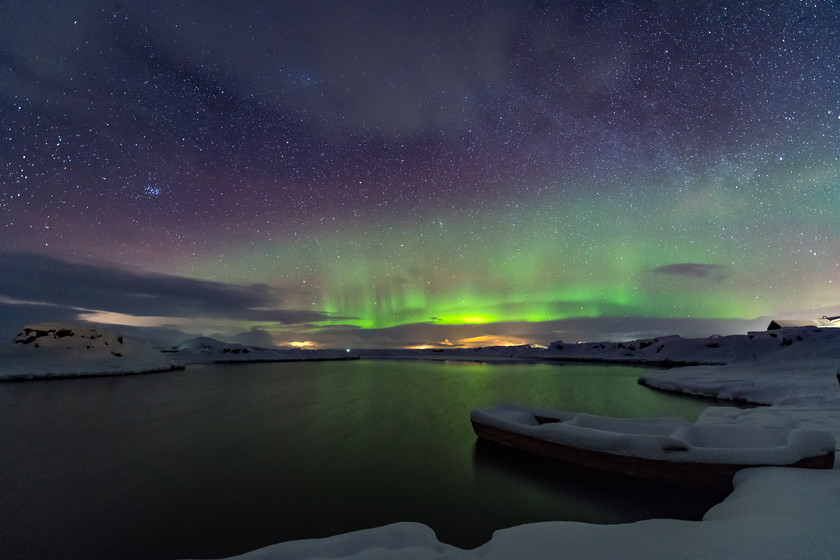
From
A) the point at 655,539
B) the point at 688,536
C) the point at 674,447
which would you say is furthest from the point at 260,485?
the point at 674,447

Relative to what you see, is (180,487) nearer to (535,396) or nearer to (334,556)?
(334,556)

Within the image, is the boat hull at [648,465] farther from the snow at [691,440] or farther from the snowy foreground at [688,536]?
the snowy foreground at [688,536]

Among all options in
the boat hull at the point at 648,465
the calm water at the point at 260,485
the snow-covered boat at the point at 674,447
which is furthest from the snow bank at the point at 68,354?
the boat hull at the point at 648,465

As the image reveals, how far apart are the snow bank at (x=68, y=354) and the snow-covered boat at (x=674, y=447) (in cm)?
5281

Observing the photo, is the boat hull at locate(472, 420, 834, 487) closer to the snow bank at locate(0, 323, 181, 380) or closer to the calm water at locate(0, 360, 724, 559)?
the calm water at locate(0, 360, 724, 559)

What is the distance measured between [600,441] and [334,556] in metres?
Result: 6.98

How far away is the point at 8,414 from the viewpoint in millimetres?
18844

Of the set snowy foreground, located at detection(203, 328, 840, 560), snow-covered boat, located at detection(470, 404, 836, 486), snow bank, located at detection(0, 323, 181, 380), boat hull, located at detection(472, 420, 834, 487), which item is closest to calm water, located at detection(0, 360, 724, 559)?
boat hull, located at detection(472, 420, 834, 487)

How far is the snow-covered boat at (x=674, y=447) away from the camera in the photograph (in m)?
7.02

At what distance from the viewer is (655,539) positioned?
470 centimetres

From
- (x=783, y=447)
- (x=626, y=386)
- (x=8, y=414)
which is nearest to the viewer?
(x=783, y=447)

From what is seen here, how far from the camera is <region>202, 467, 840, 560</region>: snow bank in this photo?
4.23m

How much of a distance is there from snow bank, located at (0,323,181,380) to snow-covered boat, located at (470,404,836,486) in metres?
52.8

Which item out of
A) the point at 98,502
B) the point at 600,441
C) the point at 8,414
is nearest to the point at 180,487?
the point at 98,502
